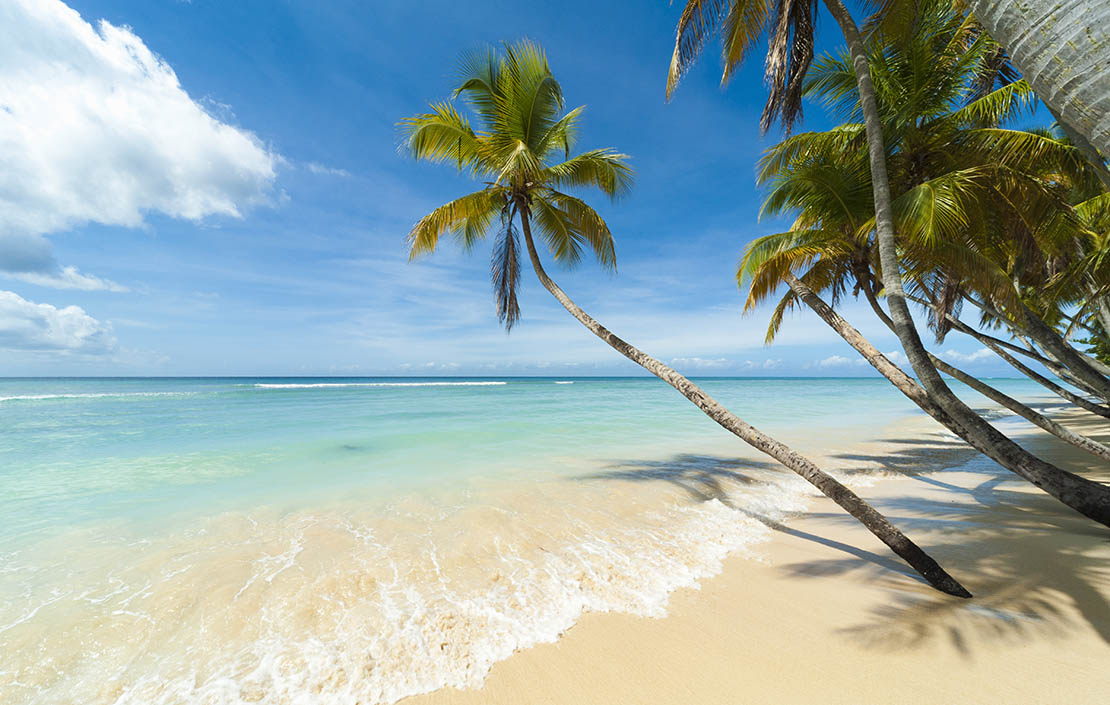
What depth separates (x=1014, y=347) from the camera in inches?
367

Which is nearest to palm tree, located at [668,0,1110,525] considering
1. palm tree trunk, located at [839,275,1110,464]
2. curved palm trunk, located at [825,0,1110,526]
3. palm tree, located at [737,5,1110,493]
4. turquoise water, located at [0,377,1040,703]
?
curved palm trunk, located at [825,0,1110,526]

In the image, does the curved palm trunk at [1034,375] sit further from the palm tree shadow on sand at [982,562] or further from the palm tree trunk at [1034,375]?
the palm tree shadow on sand at [982,562]

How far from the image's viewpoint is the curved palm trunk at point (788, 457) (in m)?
3.46

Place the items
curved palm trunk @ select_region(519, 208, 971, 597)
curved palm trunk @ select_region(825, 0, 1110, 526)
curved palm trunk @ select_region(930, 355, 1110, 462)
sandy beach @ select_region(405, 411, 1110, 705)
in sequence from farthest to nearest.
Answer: curved palm trunk @ select_region(930, 355, 1110, 462) < curved palm trunk @ select_region(825, 0, 1110, 526) < curved palm trunk @ select_region(519, 208, 971, 597) < sandy beach @ select_region(405, 411, 1110, 705)

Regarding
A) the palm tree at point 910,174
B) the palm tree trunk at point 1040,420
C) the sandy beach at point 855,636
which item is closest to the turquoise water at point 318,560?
the sandy beach at point 855,636

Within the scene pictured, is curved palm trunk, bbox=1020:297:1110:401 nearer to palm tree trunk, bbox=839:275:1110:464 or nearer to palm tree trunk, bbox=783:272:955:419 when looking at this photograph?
palm tree trunk, bbox=839:275:1110:464

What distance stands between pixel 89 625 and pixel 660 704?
162 inches

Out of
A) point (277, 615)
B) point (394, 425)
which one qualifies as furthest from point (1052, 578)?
point (394, 425)

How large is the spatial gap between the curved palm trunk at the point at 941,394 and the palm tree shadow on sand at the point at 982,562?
1.50ft

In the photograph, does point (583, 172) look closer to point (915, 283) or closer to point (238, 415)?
point (915, 283)

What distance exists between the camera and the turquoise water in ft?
8.54

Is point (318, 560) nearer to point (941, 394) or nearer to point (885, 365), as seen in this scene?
point (941, 394)

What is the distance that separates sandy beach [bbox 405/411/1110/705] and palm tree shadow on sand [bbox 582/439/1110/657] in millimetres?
15

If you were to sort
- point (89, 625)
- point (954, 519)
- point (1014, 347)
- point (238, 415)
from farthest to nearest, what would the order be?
point (238, 415) → point (1014, 347) → point (954, 519) → point (89, 625)
